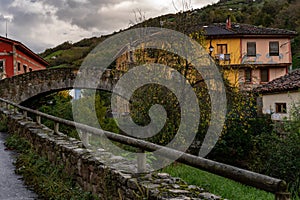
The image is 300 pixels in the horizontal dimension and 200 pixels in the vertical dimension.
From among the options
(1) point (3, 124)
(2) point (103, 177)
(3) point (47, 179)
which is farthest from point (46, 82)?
(2) point (103, 177)

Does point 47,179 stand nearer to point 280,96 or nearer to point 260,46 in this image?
point 280,96

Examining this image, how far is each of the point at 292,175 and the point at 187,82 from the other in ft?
17.3

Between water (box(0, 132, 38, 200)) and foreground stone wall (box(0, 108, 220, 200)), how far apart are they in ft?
1.96

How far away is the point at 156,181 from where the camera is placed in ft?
12.9

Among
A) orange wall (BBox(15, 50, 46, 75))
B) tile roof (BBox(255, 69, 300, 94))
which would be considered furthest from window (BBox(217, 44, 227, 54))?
orange wall (BBox(15, 50, 46, 75))

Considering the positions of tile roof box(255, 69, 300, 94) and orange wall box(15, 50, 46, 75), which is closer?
tile roof box(255, 69, 300, 94)

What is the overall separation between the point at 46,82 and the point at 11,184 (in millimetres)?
17579

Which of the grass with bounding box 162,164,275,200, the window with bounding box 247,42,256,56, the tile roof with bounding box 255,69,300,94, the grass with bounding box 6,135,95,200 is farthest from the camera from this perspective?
the window with bounding box 247,42,256,56

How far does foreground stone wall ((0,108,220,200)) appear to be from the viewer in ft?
12.0

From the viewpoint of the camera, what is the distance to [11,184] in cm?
625

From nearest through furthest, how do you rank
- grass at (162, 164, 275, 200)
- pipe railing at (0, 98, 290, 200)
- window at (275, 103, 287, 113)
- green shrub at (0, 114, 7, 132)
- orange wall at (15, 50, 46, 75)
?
pipe railing at (0, 98, 290, 200), grass at (162, 164, 275, 200), green shrub at (0, 114, 7, 132), window at (275, 103, 287, 113), orange wall at (15, 50, 46, 75)

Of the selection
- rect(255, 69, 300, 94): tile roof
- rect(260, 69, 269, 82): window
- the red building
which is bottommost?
rect(255, 69, 300, 94): tile roof

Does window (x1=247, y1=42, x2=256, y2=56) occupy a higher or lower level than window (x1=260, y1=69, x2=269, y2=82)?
higher

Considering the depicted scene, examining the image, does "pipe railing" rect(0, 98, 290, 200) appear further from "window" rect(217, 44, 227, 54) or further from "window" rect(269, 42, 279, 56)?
"window" rect(269, 42, 279, 56)
